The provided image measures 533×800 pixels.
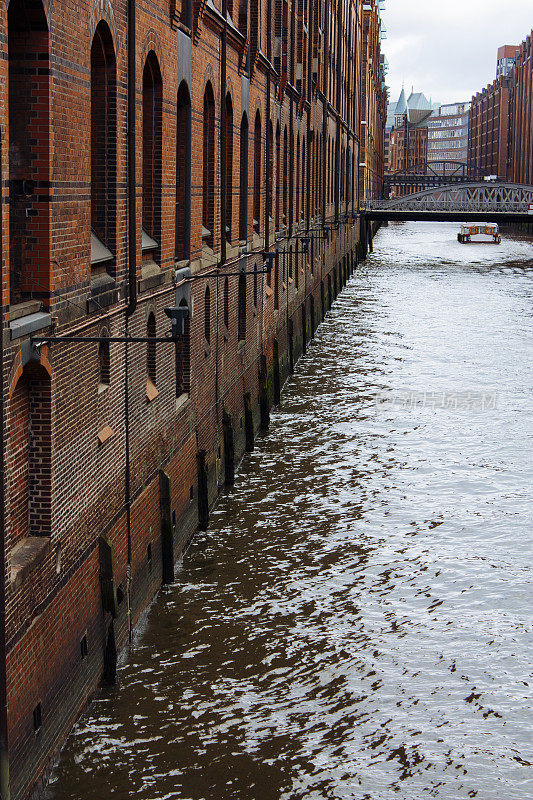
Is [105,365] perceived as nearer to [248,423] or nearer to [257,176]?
[248,423]

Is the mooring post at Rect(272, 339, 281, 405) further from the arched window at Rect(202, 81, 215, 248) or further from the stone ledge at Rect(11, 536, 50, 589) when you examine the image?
the stone ledge at Rect(11, 536, 50, 589)

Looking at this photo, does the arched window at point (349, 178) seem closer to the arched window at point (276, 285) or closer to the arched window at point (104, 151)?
the arched window at point (276, 285)

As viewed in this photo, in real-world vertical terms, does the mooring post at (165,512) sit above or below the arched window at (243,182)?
below

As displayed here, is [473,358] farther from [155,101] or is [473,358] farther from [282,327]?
[155,101]

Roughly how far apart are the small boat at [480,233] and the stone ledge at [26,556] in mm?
88836

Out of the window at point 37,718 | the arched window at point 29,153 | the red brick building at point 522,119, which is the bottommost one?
the window at point 37,718

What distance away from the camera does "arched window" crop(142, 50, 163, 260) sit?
42.9ft

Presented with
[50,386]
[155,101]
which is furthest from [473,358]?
[50,386]

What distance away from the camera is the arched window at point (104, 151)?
10.9 metres

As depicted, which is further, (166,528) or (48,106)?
(166,528)

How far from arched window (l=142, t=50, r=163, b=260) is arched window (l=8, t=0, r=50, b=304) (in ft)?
14.0

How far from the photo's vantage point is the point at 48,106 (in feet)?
28.0

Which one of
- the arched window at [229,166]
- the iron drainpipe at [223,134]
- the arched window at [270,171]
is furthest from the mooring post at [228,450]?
the arched window at [270,171]

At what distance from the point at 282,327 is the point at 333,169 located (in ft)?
78.1
